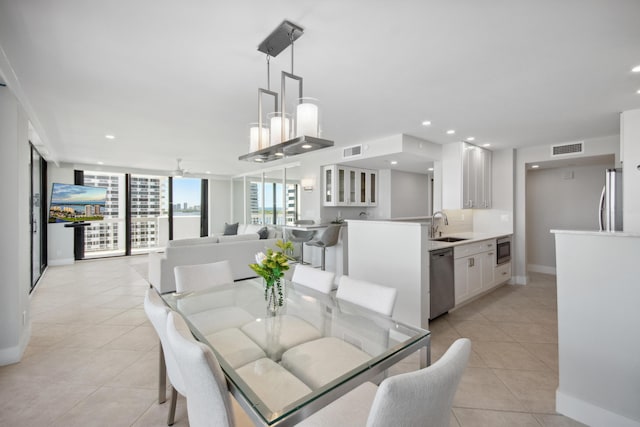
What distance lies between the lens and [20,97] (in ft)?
9.02

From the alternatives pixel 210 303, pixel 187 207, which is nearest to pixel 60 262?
pixel 187 207

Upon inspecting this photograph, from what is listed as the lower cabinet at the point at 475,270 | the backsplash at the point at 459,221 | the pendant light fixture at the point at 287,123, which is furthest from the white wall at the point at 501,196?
the pendant light fixture at the point at 287,123

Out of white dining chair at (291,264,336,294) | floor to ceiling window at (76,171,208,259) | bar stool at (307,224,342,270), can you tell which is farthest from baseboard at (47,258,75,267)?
white dining chair at (291,264,336,294)

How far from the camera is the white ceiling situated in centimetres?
157

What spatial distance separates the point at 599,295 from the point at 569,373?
22.3 inches

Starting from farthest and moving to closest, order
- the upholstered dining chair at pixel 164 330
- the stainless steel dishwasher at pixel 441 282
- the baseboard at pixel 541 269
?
1. the baseboard at pixel 541 269
2. the stainless steel dishwasher at pixel 441 282
3. the upholstered dining chair at pixel 164 330

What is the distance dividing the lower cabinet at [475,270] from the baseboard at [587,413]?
1.67 m

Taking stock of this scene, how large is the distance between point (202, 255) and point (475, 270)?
164 inches

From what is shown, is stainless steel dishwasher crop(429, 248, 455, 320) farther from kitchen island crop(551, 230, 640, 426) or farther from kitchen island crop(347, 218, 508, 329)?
kitchen island crop(551, 230, 640, 426)

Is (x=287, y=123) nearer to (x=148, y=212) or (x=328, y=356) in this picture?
(x=328, y=356)

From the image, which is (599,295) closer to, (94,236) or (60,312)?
(60,312)

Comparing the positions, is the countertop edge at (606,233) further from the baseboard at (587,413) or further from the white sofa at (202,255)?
the white sofa at (202,255)

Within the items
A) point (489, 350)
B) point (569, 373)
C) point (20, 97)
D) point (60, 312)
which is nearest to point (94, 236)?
point (60, 312)

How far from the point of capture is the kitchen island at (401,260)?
2.88m
